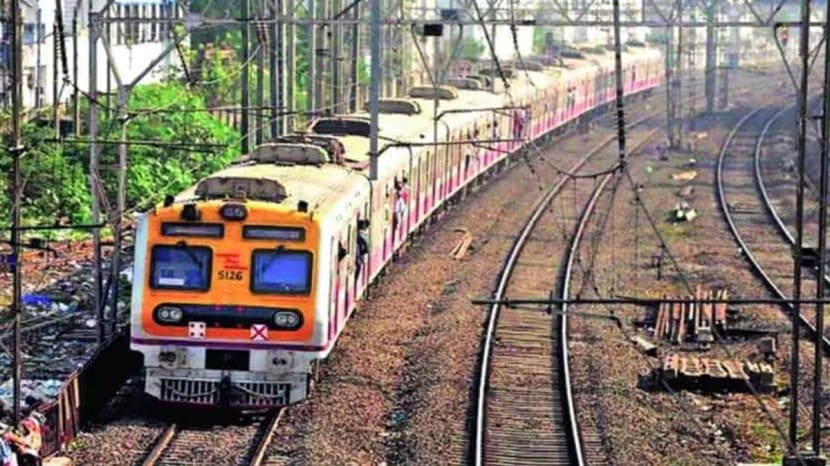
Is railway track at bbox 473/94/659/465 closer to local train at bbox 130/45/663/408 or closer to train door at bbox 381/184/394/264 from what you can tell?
train door at bbox 381/184/394/264

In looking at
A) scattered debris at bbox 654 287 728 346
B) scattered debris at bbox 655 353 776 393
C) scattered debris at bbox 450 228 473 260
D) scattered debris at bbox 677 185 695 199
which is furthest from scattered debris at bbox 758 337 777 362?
scattered debris at bbox 677 185 695 199

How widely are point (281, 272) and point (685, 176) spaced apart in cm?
2615

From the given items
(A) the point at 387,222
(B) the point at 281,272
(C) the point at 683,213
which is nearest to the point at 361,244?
(B) the point at 281,272

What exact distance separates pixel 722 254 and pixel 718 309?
20.4 feet

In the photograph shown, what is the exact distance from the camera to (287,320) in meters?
15.5

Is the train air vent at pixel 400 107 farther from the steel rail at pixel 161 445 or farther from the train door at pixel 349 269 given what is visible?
the steel rail at pixel 161 445

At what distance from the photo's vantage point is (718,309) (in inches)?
864

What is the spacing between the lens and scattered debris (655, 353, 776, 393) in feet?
57.9

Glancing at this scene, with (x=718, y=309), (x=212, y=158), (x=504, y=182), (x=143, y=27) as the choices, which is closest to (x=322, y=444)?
(x=718, y=309)

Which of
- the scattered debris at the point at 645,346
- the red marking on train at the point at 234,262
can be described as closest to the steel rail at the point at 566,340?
the scattered debris at the point at 645,346

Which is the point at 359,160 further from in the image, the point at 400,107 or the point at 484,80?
the point at 484,80

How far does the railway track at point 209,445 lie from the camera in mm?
14344

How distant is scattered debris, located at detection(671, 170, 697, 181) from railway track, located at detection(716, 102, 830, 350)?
608mm

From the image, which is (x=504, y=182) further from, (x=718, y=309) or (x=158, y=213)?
(x=158, y=213)
